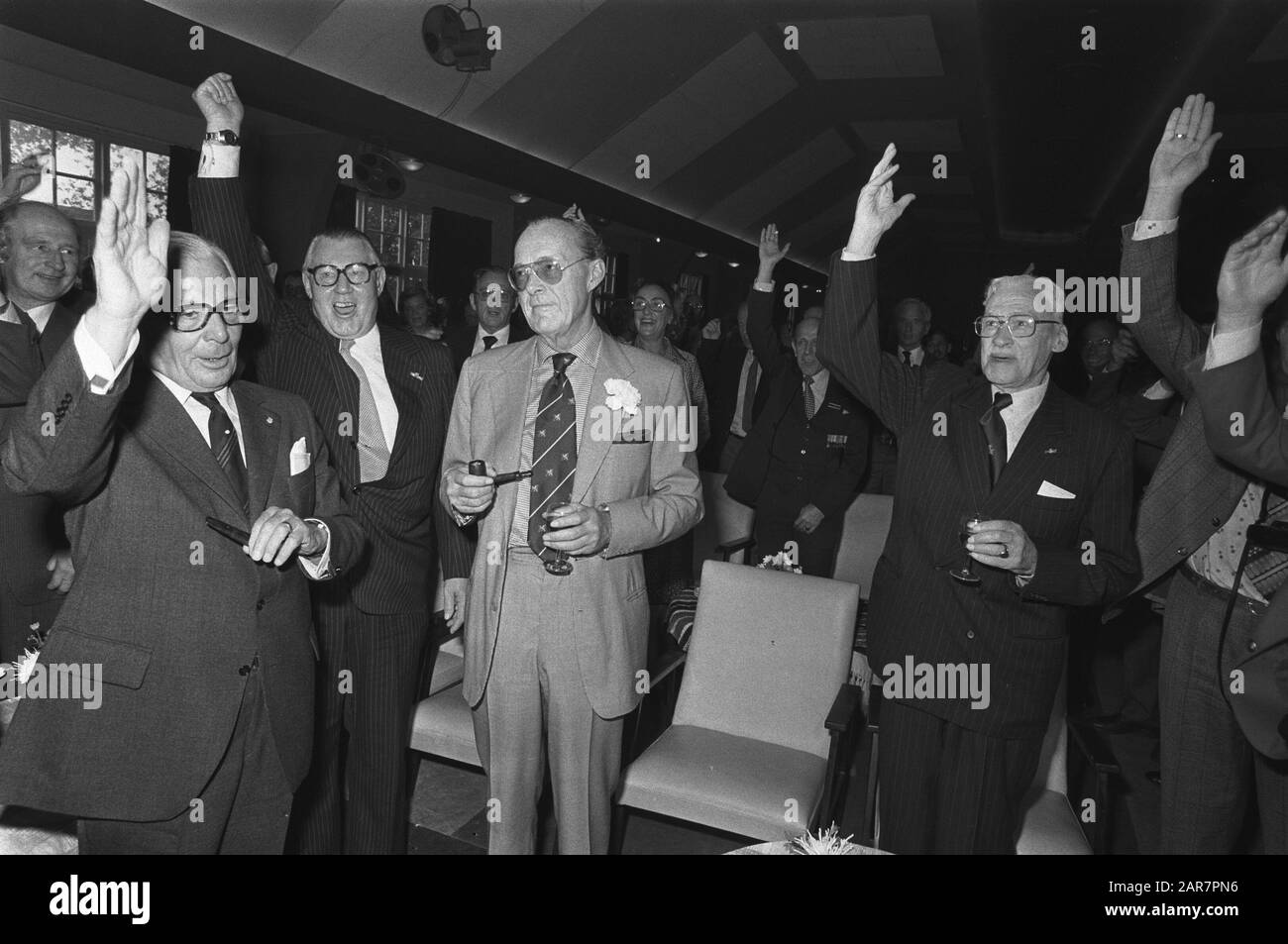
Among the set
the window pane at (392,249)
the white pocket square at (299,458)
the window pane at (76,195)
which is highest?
the window pane at (392,249)

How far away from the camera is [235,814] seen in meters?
1.71

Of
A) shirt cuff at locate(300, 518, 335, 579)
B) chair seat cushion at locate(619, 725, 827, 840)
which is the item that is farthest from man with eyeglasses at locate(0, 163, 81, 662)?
chair seat cushion at locate(619, 725, 827, 840)

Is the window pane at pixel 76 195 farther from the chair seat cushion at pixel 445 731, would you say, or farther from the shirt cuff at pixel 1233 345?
the shirt cuff at pixel 1233 345

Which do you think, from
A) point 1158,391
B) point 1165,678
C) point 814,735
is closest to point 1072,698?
point 1158,391

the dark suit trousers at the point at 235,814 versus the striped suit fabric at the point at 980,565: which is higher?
the striped suit fabric at the point at 980,565

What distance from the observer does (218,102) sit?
7.41 ft

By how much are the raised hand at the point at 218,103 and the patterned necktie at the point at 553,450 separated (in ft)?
3.46

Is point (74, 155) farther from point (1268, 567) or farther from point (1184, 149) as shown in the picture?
point (1268, 567)

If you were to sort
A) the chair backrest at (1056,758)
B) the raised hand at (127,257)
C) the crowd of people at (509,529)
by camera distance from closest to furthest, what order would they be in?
the raised hand at (127,257), the crowd of people at (509,529), the chair backrest at (1056,758)

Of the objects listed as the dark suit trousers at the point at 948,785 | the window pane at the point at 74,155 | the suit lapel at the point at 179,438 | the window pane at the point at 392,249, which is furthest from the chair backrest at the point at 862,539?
the window pane at the point at 392,249

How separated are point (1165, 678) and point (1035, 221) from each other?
17.3 m

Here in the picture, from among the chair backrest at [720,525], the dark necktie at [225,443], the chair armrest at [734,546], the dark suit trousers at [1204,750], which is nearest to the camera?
the dark necktie at [225,443]

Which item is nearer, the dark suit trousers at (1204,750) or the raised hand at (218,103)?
the dark suit trousers at (1204,750)

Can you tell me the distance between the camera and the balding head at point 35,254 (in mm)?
2891
